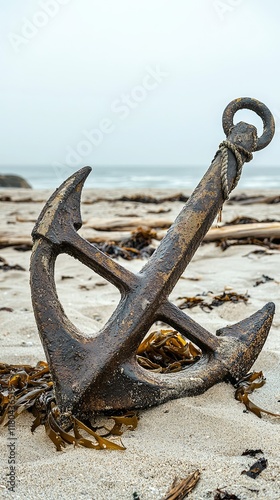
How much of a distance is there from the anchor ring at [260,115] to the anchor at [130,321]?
12cm

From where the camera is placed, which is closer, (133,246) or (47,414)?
(47,414)

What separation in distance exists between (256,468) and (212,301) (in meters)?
2.25

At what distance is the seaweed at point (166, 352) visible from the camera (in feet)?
8.74

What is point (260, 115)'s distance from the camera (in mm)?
2822

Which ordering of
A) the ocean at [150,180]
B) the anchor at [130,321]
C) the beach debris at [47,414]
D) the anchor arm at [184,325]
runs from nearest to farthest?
the beach debris at [47,414] → the anchor at [130,321] → the anchor arm at [184,325] → the ocean at [150,180]

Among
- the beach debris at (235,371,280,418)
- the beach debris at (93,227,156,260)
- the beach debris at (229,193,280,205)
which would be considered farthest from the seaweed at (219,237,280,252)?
the beach debris at (229,193,280,205)

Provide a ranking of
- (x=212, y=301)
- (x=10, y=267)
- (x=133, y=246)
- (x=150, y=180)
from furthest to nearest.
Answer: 1. (x=150, y=180)
2. (x=133, y=246)
3. (x=10, y=267)
4. (x=212, y=301)

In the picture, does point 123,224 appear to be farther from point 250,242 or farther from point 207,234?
point 250,242

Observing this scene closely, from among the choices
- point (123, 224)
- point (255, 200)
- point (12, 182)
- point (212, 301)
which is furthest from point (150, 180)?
point (212, 301)

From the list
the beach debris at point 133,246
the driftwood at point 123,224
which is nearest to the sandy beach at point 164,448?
the beach debris at point 133,246

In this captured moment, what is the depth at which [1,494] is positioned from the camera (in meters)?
1.65

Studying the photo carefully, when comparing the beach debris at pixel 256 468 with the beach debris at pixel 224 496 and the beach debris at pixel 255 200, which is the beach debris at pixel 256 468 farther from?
the beach debris at pixel 255 200

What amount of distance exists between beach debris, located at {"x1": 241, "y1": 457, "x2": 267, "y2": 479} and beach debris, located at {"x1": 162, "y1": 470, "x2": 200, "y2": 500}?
0.52 ft

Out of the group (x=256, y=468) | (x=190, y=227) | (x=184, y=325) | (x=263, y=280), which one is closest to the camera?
(x=256, y=468)
